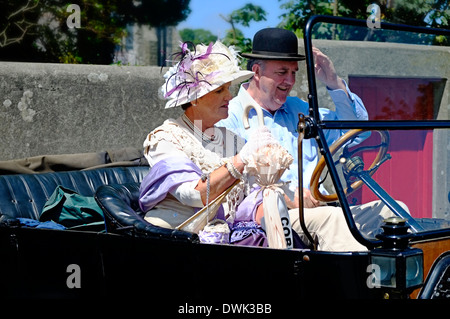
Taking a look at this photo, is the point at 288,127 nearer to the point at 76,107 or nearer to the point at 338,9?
the point at 76,107

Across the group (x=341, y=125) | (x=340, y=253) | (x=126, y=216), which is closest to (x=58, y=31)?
(x=126, y=216)

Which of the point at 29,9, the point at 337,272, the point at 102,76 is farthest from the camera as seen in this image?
the point at 29,9

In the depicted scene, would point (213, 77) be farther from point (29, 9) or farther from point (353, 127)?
point (29, 9)

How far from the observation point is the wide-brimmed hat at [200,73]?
9.59 ft

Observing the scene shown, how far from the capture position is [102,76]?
4824mm

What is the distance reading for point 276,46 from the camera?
11.6 feet

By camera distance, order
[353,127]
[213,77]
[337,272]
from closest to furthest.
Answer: [337,272], [353,127], [213,77]

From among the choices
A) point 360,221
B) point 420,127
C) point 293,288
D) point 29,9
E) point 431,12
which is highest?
point 29,9

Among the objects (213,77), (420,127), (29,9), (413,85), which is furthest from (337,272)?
(29,9)

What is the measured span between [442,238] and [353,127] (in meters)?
0.50

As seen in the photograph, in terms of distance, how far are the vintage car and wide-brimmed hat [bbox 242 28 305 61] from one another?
0.57 metres

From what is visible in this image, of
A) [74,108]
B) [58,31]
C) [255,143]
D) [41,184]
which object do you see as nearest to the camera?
[255,143]

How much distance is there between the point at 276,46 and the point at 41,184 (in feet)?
4.53

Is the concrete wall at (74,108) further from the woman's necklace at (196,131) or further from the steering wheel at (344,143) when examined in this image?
the steering wheel at (344,143)
